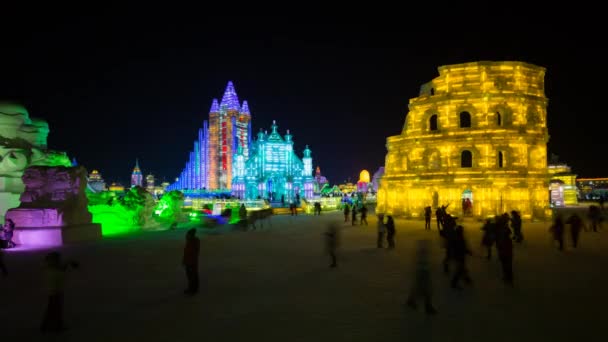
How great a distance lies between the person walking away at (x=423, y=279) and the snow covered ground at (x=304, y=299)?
0.85ft

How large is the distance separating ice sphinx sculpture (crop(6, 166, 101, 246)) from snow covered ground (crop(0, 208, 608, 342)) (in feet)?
7.29

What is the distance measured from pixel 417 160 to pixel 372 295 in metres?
21.0

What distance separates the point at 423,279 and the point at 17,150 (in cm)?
2190

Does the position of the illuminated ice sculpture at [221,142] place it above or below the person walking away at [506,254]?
above

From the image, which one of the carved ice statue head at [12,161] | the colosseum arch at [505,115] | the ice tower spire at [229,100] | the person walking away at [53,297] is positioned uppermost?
the ice tower spire at [229,100]

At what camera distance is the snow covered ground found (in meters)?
6.49

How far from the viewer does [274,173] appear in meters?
67.0

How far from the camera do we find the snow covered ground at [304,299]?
6492mm

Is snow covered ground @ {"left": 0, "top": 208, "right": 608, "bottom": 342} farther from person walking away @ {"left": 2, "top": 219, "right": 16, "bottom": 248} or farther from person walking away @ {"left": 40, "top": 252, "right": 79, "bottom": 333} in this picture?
person walking away @ {"left": 2, "top": 219, "right": 16, "bottom": 248}

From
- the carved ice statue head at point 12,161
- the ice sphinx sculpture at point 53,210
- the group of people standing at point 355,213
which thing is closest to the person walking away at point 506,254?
the group of people standing at point 355,213

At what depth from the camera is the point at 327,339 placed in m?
6.18

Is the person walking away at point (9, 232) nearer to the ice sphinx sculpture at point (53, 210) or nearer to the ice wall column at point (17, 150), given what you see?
the ice sphinx sculpture at point (53, 210)

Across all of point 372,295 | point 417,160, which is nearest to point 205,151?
point 417,160

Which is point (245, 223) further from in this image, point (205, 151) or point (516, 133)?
point (205, 151)
